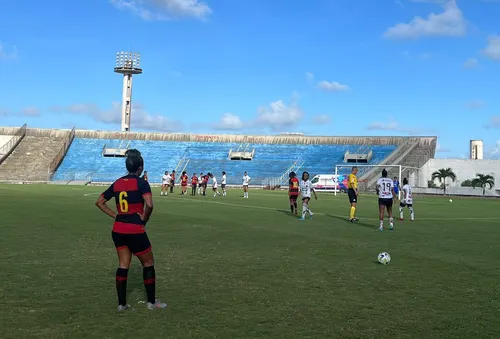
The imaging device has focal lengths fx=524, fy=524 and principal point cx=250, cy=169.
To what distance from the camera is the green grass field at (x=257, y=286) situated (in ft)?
19.7

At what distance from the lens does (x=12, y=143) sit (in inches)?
3041

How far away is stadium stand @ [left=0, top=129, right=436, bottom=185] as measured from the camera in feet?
227

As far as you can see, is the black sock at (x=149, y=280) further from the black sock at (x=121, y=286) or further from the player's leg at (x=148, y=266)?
the black sock at (x=121, y=286)

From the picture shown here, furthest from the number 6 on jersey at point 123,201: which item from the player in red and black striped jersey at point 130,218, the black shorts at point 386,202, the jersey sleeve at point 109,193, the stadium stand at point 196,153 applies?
the stadium stand at point 196,153

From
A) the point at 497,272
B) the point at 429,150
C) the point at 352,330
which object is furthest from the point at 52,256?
the point at 429,150

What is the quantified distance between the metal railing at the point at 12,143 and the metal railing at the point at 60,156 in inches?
273

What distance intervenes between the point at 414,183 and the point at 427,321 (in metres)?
56.4

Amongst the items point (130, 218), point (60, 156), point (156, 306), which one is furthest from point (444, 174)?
point (130, 218)

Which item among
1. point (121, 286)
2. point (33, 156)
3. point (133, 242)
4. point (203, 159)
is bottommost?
point (121, 286)

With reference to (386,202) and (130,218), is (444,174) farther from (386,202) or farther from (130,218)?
(130,218)

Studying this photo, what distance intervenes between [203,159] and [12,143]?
2857cm

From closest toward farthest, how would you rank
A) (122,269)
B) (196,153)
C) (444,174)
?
1. (122,269)
2. (444,174)
3. (196,153)

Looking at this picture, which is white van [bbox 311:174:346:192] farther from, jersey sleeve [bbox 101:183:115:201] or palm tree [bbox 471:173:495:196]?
jersey sleeve [bbox 101:183:115:201]

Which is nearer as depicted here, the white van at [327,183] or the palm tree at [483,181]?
the palm tree at [483,181]
